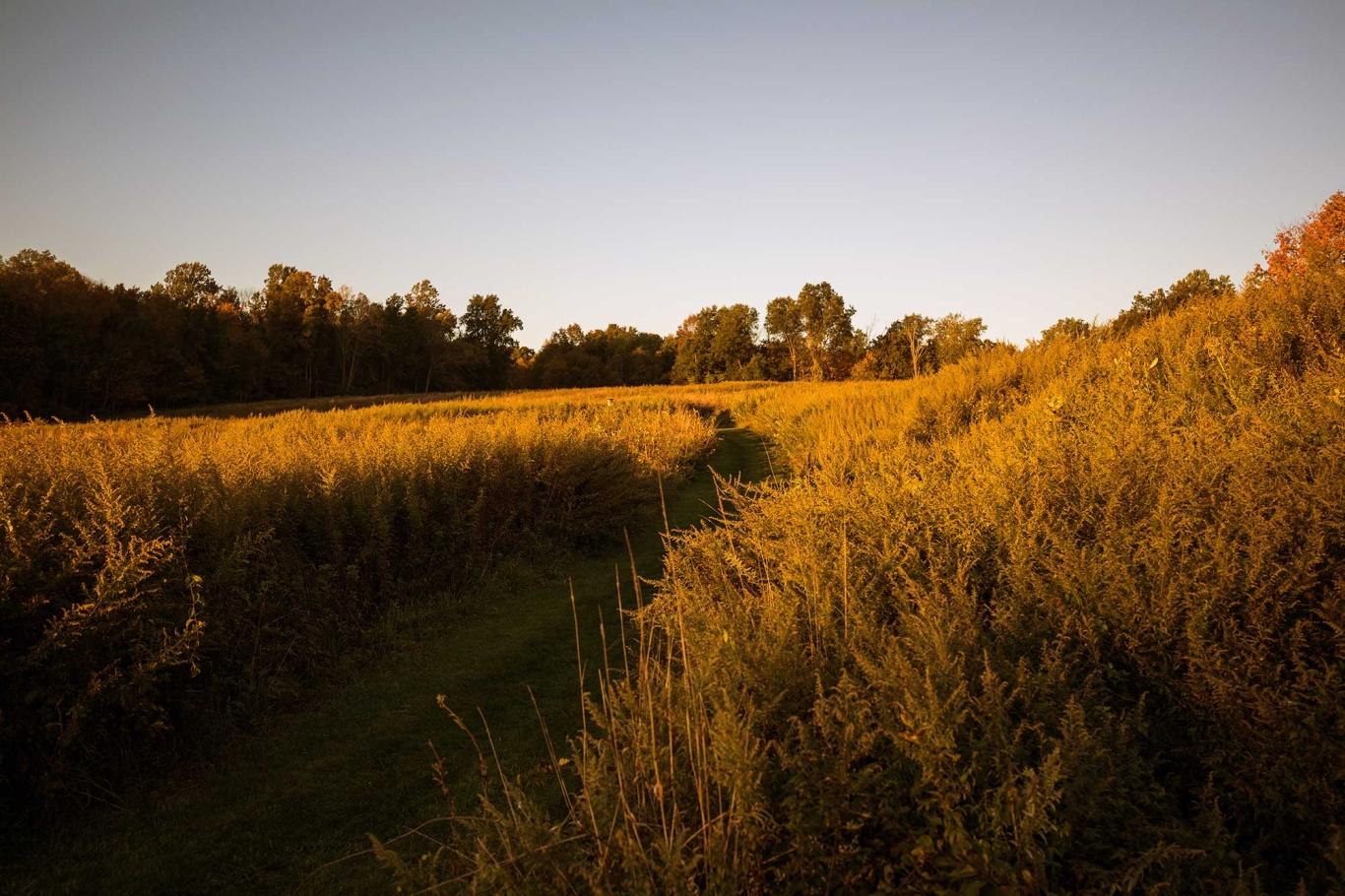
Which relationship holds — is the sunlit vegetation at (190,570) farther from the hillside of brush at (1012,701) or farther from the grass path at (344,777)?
the hillside of brush at (1012,701)

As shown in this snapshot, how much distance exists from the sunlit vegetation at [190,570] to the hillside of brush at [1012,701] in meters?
2.40

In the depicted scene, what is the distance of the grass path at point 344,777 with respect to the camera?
11.1ft

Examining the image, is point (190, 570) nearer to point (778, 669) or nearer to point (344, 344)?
point (778, 669)

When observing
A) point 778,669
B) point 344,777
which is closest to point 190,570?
point 344,777

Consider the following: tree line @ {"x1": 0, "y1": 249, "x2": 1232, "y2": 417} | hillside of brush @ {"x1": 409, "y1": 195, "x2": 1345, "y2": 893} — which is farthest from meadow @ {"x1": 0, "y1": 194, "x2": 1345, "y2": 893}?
tree line @ {"x1": 0, "y1": 249, "x2": 1232, "y2": 417}

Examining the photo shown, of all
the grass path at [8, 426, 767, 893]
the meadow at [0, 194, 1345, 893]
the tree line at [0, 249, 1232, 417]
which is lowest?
the grass path at [8, 426, 767, 893]

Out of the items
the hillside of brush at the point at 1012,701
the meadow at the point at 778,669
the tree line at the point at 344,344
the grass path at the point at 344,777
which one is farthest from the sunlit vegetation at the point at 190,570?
the tree line at the point at 344,344

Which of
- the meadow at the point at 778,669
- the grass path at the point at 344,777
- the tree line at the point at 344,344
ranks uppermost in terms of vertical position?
the tree line at the point at 344,344

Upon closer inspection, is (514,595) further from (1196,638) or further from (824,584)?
(1196,638)

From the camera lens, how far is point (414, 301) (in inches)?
2857

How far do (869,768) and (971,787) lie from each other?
0.36m

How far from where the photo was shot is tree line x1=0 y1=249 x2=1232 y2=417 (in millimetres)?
33188

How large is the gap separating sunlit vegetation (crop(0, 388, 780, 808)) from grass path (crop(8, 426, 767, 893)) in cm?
40

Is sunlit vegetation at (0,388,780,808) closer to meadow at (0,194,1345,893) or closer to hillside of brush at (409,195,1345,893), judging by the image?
meadow at (0,194,1345,893)
